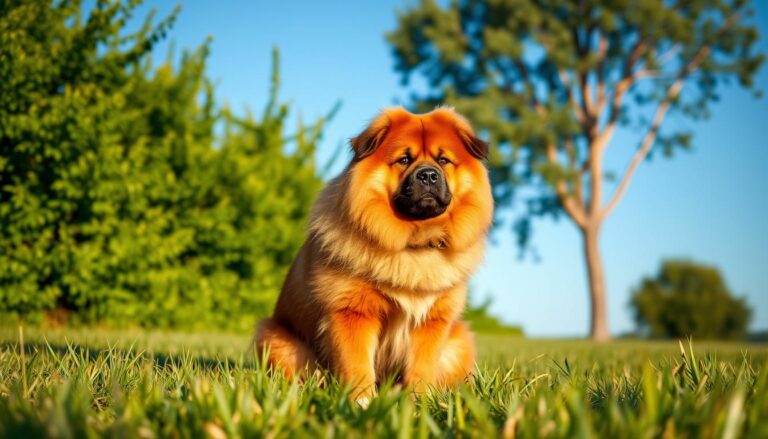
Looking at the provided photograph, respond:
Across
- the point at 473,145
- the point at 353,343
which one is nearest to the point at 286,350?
the point at 353,343

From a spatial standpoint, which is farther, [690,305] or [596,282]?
[690,305]

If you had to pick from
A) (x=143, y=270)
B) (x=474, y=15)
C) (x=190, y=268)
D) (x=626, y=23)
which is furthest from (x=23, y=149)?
(x=626, y=23)

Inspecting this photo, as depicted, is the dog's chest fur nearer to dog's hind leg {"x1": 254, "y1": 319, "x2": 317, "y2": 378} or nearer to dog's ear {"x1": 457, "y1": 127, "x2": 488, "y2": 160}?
dog's hind leg {"x1": 254, "y1": 319, "x2": 317, "y2": 378}

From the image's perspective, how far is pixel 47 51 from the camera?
8.24 metres

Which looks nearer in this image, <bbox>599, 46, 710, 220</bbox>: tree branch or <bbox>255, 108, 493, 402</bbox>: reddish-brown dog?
<bbox>255, 108, 493, 402</bbox>: reddish-brown dog

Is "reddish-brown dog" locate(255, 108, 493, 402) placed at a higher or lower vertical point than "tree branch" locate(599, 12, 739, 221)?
lower

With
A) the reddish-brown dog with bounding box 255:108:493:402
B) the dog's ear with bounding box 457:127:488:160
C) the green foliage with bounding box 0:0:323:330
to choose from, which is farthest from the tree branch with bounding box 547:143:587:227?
the reddish-brown dog with bounding box 255:108:493:402

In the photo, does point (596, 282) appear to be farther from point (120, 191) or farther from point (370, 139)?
point (370, 139)

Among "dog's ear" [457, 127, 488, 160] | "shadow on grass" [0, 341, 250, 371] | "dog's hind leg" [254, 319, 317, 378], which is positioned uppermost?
"dog's ear" [457, 127, 488, 160]

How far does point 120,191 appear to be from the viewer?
27.8ft

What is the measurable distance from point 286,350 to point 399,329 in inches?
27.2

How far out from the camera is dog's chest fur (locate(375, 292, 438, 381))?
10.8 ft

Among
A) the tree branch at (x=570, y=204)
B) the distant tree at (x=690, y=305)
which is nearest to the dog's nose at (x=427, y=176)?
the tree branch at (x=570, y=204)

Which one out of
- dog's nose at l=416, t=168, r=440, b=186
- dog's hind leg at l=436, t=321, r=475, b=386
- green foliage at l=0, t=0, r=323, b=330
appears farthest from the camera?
green foliage at l=0, t=0, r=323, b=330
